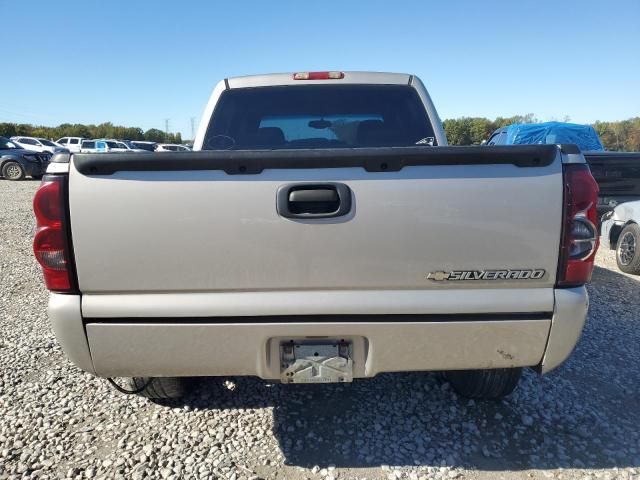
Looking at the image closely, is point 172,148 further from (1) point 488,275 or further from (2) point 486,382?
(1) point 488,275

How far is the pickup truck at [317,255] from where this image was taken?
1769 millimetres

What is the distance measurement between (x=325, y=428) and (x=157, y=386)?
1.03 meters

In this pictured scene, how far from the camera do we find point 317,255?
1806 mm

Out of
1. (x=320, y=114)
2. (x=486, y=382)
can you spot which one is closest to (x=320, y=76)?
(x=320, y=114)

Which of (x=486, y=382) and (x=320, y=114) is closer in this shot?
(x=486, y=382)

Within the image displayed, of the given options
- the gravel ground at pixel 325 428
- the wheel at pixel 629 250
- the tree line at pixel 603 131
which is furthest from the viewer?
the tree line at pixel 603 131

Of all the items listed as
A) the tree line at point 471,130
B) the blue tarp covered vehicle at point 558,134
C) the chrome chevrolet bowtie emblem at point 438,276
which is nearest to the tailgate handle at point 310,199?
the chrome chevrolet bowtie emblem at point 438,276

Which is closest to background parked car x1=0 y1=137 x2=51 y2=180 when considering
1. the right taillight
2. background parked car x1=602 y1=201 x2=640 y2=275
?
background parked car x1=602 y1=201 x2=640 y2=275

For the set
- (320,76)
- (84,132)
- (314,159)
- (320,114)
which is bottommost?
(84,132)

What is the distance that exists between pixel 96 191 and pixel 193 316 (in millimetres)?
654

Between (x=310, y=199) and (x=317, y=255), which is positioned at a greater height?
(x=310, y=199)

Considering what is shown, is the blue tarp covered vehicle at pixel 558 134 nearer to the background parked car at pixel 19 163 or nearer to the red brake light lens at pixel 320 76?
the red brake light lens at pixel 320 76

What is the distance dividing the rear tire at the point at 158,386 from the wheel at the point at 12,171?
63.4 feet

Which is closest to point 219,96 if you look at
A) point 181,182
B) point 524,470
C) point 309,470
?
point 181,182
